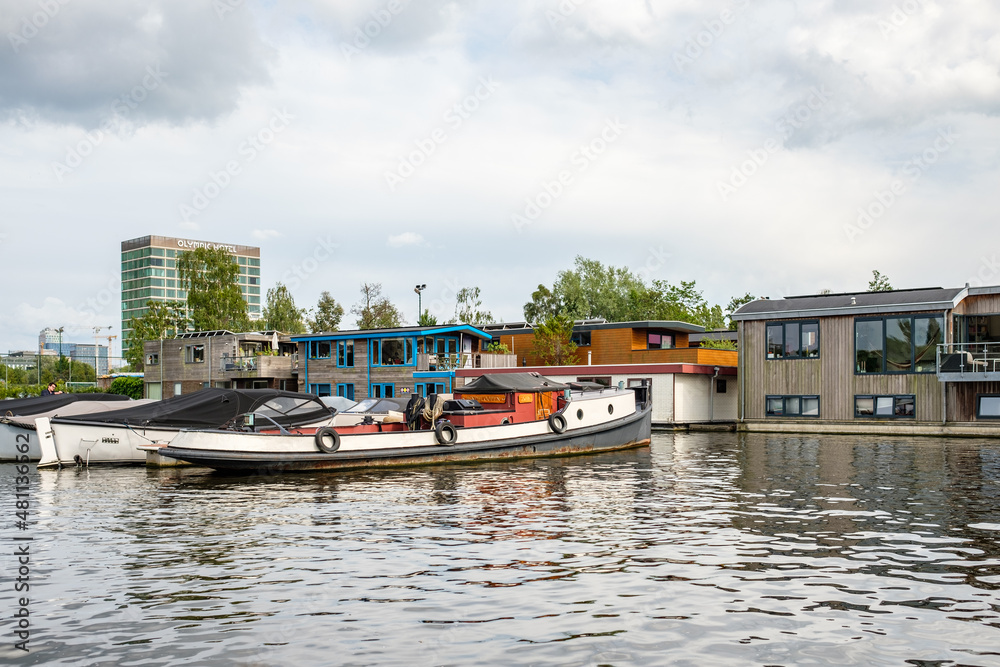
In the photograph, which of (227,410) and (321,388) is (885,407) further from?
(321,388)

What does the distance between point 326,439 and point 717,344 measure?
4155 centimetres

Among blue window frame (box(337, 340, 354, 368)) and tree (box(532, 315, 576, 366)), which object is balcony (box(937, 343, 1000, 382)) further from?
blue window frame (box(337, 340, 354, 368))

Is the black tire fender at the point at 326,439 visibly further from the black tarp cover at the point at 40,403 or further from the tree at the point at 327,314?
the tree at the point at 327,314

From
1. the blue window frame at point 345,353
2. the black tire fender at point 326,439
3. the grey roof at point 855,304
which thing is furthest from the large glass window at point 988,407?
the blue window frame at point 345,353

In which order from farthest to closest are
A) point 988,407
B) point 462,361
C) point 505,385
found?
point 462,361 → point 988,407 → point 505,385

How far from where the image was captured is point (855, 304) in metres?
40.0

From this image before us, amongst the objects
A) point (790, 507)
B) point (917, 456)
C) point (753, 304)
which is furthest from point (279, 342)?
point (790, 507)

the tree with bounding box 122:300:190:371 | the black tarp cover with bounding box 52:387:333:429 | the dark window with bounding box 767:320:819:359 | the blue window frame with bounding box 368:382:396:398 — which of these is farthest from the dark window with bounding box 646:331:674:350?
the tree with bounding box 122:300:190:371

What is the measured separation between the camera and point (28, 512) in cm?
1717

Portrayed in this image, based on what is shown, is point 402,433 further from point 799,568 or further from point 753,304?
point 753,304

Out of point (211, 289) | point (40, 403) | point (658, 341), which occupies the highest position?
point (211, 289)

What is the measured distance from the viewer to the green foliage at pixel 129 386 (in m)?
69.4

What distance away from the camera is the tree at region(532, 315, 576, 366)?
167 feet

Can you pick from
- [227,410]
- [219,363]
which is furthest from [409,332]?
[227,410]
